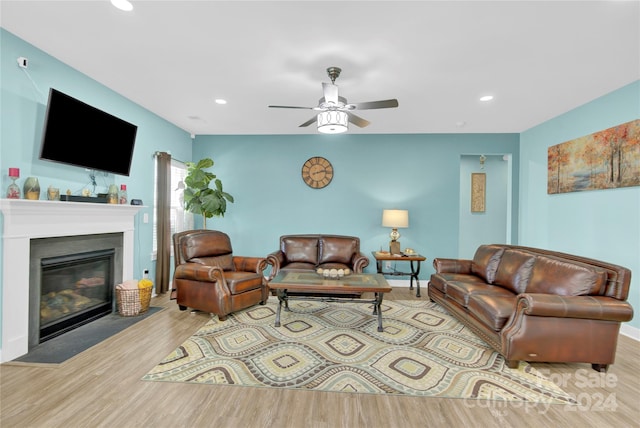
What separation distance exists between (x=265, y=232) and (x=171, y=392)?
356cm

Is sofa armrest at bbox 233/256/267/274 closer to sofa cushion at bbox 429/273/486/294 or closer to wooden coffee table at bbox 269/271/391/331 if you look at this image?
wooden coffee table at bbox 269/271/391/331

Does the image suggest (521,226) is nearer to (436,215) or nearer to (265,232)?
(436,215)

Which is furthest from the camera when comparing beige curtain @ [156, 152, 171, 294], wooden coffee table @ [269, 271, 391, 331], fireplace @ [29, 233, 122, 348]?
beige curtain @ [156, 152, 171, 294]

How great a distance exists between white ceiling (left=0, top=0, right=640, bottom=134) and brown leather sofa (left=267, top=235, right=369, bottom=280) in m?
2.17

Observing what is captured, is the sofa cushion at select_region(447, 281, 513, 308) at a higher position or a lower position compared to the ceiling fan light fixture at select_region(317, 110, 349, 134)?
lower

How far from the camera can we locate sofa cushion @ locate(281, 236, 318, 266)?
188 inches

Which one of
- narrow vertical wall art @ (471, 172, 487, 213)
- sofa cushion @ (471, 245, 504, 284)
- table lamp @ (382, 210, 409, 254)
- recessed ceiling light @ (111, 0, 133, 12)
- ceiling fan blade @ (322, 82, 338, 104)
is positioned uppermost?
recessed ceiling light @ (111, 0, 133, 12)

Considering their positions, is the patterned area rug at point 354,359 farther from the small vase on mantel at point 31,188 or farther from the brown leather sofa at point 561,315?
the small vase on mantel at point 31,188

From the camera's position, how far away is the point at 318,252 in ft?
15.9

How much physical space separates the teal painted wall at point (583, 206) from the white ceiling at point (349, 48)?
0.26 metres

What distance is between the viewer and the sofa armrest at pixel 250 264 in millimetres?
4188

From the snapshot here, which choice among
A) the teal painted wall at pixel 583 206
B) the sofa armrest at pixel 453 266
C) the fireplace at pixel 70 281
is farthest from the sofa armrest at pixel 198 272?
the teal painted wall at pixel 583 206

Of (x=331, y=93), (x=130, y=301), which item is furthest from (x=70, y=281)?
(x=331, y=93)

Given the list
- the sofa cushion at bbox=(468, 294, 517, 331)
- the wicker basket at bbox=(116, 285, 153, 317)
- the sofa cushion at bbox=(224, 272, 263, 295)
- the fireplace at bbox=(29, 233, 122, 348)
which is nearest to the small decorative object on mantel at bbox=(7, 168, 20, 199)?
the fireplace at bbox=(29, 233, 122, 348)
